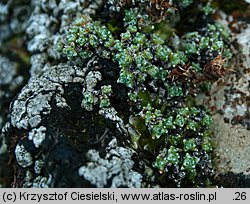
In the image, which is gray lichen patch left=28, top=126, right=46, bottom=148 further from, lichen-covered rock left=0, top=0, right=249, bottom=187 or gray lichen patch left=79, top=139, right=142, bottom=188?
gray lichen patch left=79, top=139, right=142, bottom=188

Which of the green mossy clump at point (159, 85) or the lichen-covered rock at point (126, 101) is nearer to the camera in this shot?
the lichen-covered rock at point (126, 101)

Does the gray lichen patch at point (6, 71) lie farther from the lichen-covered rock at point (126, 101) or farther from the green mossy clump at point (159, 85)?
the green mossy clump at point (159, 85)

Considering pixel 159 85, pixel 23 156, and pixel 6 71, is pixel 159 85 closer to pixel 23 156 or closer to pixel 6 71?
pixel 23 156

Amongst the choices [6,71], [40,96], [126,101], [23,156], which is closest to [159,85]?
[126,101]

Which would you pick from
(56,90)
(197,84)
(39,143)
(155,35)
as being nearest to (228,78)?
(197,84)
